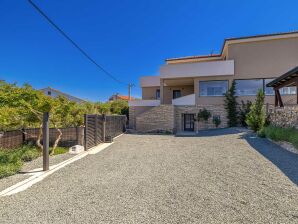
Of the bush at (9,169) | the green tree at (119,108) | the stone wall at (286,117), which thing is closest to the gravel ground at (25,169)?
the bush at (9,169)

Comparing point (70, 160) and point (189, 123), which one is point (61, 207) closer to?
point (70, 160)

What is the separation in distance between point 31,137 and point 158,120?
1126cm

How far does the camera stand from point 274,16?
12688 mm

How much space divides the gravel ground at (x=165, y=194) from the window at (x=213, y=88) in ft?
43.4

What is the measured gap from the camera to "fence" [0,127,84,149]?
337 inches

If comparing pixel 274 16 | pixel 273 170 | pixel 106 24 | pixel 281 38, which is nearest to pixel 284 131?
pixel 273 170

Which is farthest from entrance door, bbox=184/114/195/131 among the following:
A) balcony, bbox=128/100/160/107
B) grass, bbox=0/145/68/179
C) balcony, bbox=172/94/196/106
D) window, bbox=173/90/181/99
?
Result: grass, bbox=0/145/68/179

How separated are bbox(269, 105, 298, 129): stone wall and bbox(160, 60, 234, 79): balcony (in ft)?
21.6

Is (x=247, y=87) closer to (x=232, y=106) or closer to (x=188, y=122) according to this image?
(x=232, y=106)

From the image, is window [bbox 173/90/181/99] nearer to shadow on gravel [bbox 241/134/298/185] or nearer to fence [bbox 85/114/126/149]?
fence [bbox 85/114/126/149]

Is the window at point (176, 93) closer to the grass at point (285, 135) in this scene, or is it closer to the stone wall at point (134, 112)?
the stone wall at point (134, 112)

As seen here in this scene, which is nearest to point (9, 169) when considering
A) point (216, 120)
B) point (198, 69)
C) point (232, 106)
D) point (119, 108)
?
point (216, 120)

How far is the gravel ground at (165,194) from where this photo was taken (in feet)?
10.7

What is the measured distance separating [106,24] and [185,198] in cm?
1482
